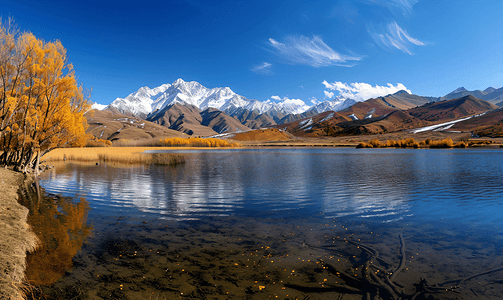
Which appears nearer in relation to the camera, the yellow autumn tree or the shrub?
the yellow autumn tree

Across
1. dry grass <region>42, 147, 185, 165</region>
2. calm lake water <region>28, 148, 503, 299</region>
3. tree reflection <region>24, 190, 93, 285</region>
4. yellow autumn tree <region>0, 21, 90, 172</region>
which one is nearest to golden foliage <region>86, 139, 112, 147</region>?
dry grass <region>42, 147, 185, 165</region>

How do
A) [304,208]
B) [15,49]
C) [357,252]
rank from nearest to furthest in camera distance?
[357,252]
[304,208]
[15,49]

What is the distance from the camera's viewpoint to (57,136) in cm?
3675

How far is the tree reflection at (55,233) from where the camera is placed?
8658 mm

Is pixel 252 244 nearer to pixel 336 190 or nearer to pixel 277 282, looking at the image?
pixel 277 282

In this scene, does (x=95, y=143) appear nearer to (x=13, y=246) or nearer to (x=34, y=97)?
(x=34, y=97)

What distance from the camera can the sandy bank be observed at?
7.07m

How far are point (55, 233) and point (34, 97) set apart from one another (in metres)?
29.0

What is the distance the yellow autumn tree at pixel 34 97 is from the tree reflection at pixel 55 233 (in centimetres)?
1290

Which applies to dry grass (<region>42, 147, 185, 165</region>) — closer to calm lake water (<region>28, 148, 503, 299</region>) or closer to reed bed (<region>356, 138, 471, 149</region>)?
calm lake water (<region>28, 148, 503, 299</region>)

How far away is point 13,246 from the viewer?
32.2ft

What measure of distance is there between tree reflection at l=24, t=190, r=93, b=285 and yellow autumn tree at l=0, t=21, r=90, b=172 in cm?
1290

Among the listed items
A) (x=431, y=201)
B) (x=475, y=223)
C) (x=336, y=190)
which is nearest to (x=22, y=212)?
(x=336, y=190)

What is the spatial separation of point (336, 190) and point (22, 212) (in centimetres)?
2537
